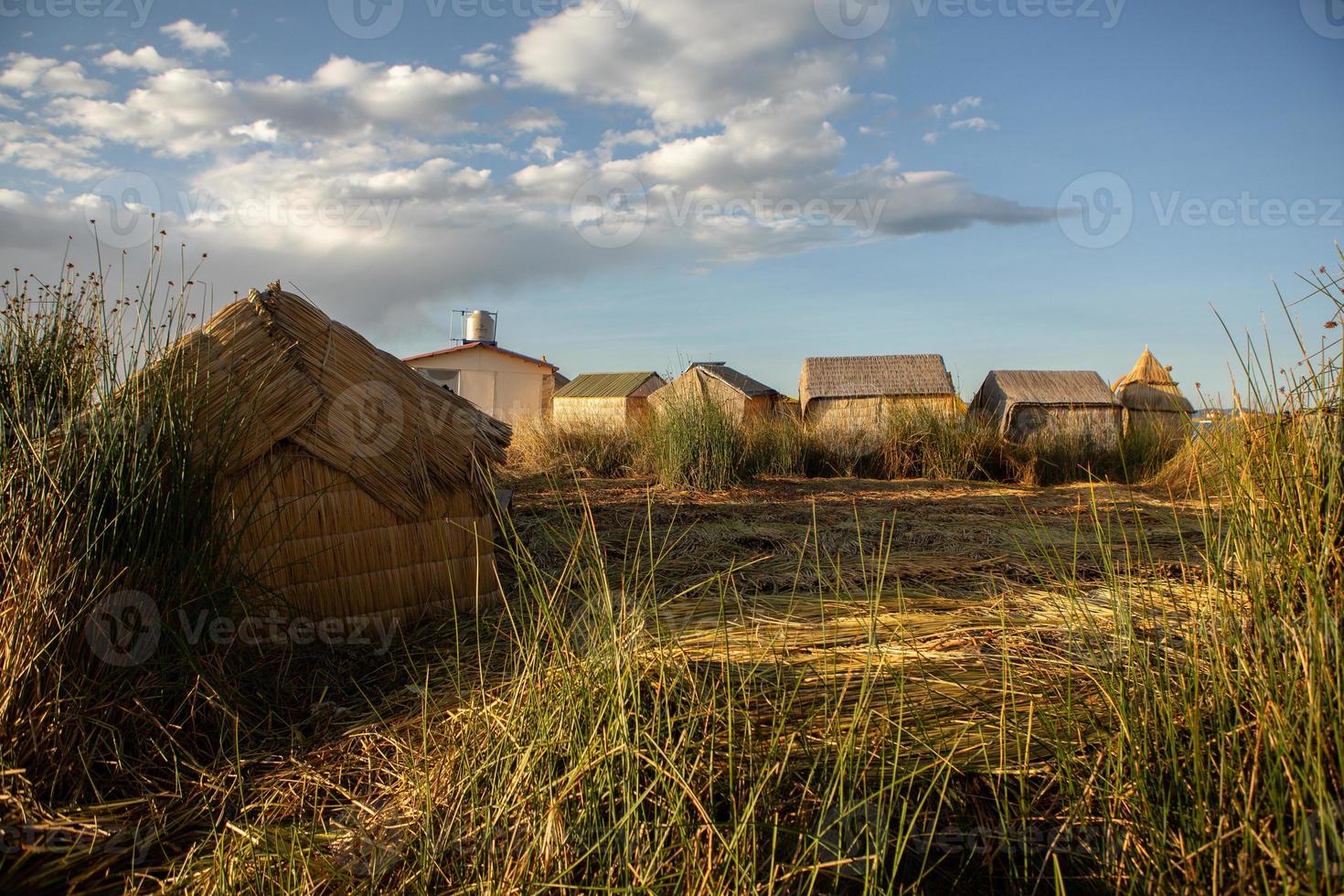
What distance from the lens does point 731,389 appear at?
40.3 ft

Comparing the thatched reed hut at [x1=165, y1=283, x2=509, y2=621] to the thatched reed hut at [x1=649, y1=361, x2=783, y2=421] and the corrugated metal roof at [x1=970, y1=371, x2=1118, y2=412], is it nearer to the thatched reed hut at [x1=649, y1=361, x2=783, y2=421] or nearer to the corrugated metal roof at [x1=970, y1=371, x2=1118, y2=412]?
the thatched reed hut at [x1=649, y1=361, x2=783, y2=421]

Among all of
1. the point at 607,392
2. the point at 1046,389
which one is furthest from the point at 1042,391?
the point at 607,392

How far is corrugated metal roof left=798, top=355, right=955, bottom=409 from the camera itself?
40.3 ft

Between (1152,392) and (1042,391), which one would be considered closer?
(1042,391)

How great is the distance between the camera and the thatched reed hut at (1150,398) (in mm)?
12125

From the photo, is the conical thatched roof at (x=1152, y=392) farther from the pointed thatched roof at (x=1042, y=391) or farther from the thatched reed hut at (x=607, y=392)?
the thatched reed hut at (x=607, y=392)

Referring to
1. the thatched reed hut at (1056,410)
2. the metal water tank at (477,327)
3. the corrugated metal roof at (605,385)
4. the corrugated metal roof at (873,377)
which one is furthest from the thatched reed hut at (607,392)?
the metal water tank at (477,327)

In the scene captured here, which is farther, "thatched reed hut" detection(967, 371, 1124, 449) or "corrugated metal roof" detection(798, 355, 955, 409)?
"corrugated metal roof" detection(798, 355, 955, 409)

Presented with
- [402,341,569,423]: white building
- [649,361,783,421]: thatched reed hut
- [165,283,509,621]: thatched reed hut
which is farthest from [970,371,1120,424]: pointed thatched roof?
[402,341,569,423]: white building

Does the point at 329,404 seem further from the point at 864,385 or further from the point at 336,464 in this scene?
the point at 864,385

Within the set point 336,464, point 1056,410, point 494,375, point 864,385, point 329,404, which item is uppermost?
point 494,375

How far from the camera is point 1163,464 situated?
9.95 metres

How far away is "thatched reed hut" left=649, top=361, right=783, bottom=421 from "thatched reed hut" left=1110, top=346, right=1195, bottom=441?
16.1ft

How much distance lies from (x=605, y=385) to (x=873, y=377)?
6.31 m
